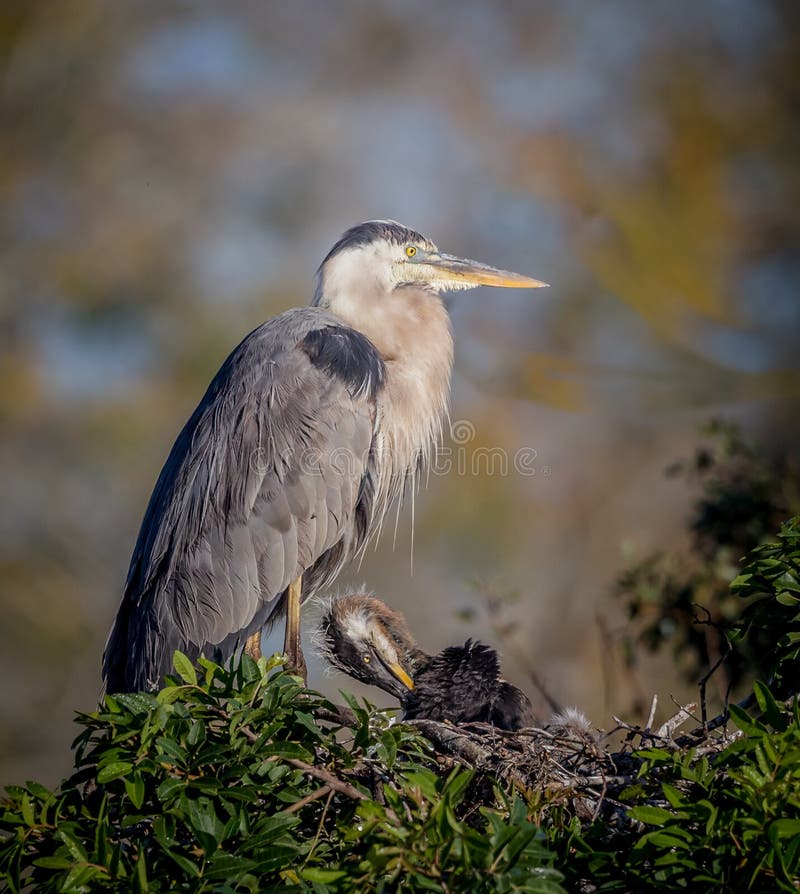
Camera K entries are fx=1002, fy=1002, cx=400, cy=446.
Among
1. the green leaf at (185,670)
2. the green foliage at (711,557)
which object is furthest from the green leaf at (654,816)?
the green foliage at (711,557)

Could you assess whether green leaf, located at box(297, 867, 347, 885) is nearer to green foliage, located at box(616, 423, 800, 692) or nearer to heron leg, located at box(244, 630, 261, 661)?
heron leg, located at box(244, 630, 261, 661)

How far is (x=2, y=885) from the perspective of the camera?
1.98 meters

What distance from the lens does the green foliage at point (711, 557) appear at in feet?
13.8

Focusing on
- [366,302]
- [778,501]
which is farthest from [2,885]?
[778,501]

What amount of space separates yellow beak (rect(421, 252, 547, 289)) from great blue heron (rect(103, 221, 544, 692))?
1.66ft

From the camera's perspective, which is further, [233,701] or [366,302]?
[366,302]

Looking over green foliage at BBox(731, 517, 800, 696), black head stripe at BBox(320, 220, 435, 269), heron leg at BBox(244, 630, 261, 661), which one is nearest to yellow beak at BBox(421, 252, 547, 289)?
black head stripe at BBox(320, 220, 435, 269)

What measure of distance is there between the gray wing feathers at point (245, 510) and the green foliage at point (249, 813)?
1.26m

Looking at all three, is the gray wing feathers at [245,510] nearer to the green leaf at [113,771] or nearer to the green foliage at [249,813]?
the green foliage at [249,813]

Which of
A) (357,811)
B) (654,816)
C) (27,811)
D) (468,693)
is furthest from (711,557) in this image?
(27,811)

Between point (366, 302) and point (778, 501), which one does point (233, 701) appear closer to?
point (366, 302)

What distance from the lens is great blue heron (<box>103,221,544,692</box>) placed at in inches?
128

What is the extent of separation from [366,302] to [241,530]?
105cm

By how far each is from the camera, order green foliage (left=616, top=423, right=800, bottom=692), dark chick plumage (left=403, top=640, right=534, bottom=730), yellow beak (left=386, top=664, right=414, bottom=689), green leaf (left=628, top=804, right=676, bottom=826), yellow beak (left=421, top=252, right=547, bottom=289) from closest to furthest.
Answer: green leaf (left=628, top=804, right=676, bottom=826), dark chick plumage (left=403, top=640, right=534, bottom=730), yellow beak (left=386, top=664, right=414, bottom=689), yellow beak (left=421, top=252, right=547, bottom=289), green foliage (left=616, top=423, right=800, bottom=692)
